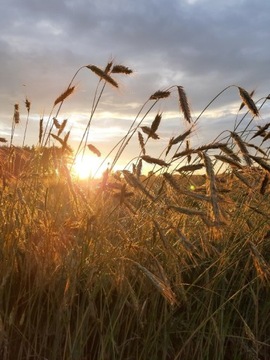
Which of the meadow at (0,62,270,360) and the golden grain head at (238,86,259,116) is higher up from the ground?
the golden grain head at (238,86,259,116)

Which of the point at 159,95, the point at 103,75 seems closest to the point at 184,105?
the point at 159,95

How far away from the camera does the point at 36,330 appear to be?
2936mm

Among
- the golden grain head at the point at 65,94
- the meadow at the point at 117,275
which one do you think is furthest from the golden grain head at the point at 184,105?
the golden grain head at the point at 65,94

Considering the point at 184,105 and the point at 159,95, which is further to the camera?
the point at 159,95

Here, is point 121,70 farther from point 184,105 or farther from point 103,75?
point 184,105

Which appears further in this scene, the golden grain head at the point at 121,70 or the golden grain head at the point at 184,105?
the golden grain head at the point at 121,70

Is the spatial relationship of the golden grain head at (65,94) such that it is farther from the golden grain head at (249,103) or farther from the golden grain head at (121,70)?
the golden grain head at (249,103)

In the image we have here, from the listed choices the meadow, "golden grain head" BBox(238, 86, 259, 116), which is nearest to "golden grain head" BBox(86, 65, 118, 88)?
the meadow

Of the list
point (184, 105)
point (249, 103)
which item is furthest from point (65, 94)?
point (249, 103)

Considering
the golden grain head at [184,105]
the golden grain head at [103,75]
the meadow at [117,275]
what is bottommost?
the meadow at [117,275]

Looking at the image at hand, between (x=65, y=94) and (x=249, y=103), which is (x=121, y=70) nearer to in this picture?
(x=65, y=94)

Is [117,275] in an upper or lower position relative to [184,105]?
lower

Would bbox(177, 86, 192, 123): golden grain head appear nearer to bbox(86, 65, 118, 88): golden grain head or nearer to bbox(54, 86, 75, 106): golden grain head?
bbox(86, 65, 118, 88): golden grain head

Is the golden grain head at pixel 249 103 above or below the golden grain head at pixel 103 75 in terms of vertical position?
below
